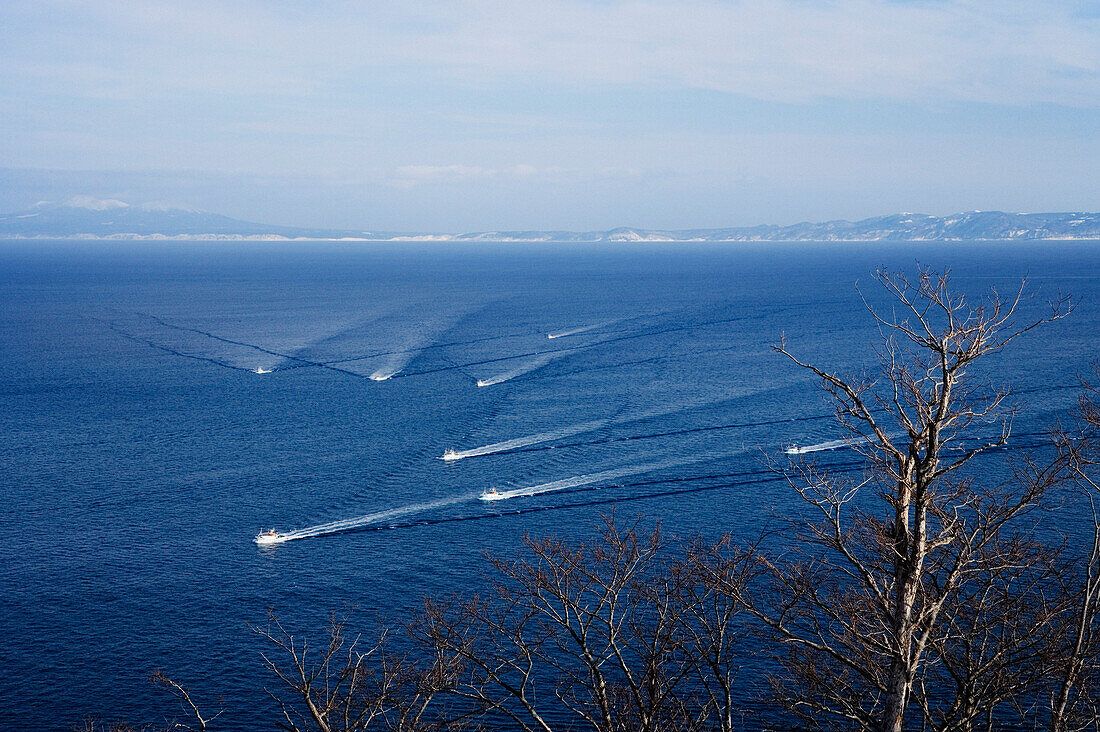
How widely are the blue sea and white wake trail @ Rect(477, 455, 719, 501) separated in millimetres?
191

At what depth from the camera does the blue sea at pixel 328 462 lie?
40688mm

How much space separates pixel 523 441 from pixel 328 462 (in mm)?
13476

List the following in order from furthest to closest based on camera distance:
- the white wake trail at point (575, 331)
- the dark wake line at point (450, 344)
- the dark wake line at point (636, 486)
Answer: the white wake trail at point (575, 331), the dark wake line at point (450, 344), the dark wake line at point (636, 486)

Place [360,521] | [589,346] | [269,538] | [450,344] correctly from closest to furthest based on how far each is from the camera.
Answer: [269,538] < [360,521] < [589,346] < [450,344]

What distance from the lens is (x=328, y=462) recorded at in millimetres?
62375

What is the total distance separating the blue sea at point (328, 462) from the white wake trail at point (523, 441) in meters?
0.26

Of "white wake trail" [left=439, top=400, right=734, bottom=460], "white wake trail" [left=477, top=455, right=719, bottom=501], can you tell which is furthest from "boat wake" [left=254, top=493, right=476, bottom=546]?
"white wake trail" [left=439, top=400, right=734, bottom=460]

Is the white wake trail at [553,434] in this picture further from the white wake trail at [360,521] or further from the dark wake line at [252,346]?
the dark wake line at [252,346]

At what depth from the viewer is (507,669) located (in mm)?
36406

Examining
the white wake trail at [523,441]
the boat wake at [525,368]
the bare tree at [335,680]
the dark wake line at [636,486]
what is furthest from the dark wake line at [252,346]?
the bare tree at [335,680]

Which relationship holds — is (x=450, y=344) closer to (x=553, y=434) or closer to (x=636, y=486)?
(x=553, y=434)

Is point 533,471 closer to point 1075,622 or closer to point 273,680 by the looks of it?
point 273,680

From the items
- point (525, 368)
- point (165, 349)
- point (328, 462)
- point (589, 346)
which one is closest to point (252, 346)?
point (165, 349)

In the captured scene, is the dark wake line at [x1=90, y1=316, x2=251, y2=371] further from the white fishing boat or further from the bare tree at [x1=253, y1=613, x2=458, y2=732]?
the bare tree at [x1=253, y1=613, x2=458, y2=732]
